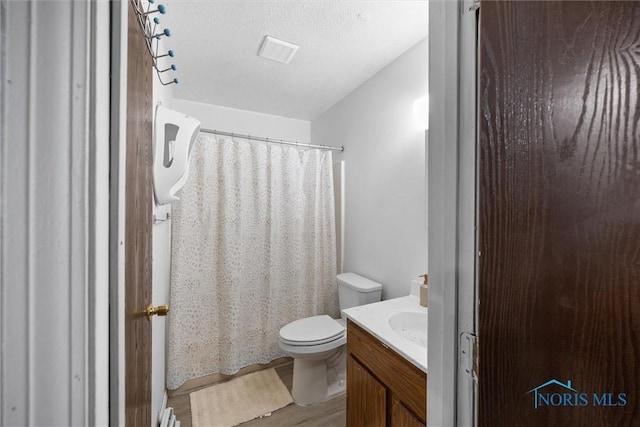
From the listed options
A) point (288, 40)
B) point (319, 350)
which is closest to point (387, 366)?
point (319, 350)

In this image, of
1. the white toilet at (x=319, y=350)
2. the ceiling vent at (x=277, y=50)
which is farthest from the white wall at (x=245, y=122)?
the white toilet at (x=319, y=350)

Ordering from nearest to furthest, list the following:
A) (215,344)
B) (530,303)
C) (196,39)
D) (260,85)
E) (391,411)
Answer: (530,303) → (391,411) → (196,39) → (215,344) → (260,85)

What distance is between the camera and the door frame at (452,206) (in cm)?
56

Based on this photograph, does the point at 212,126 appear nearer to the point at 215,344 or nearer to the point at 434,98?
the point at 215,344

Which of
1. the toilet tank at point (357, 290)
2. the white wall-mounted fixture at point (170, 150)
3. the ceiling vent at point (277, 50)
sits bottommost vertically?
the toilet tank at point (357, 290)

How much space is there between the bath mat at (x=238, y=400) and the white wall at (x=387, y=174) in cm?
106

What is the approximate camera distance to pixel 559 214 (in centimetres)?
44

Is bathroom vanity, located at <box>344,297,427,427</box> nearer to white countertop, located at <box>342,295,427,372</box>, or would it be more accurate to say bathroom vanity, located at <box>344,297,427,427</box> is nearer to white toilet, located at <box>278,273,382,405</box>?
white countertop, located at <box>342,295,427,372</box>

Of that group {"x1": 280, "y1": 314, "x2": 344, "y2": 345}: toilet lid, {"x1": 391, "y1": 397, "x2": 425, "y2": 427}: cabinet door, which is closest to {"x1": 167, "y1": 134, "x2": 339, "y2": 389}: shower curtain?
{"x1": 280, "y1": 314, "x2": 344, "y2": 345}: toilet lid

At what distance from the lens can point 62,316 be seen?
0.35 metres

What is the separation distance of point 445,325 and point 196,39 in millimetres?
1938

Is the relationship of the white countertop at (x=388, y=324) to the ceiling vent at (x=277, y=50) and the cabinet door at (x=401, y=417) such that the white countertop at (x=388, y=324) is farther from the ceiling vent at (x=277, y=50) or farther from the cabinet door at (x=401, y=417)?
the ceiling vent at (x=277, y=50)

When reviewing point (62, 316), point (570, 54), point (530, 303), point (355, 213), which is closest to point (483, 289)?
point (530, 303)

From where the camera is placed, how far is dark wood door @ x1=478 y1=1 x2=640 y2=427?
0.39 m
